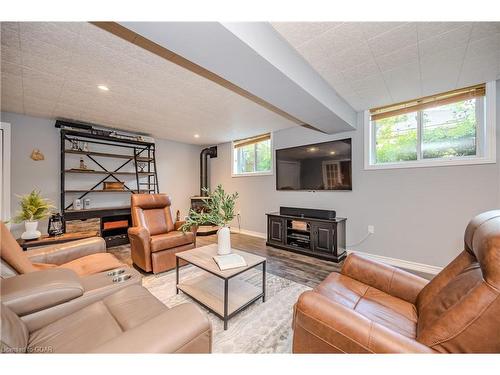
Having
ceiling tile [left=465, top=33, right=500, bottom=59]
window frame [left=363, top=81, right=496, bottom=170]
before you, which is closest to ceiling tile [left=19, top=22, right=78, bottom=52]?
ceiling tile [left=465, top=33, right=500, bottom=59]

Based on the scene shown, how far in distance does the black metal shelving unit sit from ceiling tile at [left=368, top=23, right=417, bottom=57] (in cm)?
436

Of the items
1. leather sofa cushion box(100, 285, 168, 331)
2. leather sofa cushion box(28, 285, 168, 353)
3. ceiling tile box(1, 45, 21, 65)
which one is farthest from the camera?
ceiling tile box(1, 45, 21, 65)

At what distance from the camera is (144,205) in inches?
115

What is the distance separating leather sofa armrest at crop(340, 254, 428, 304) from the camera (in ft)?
4.35

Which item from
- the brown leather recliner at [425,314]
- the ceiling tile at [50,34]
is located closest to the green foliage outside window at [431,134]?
the brown leather recliner at [425,314]

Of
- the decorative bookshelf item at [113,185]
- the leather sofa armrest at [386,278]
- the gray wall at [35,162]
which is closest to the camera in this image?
the leather sofa armrest at [386,278]

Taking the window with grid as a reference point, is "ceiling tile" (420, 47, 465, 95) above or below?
above

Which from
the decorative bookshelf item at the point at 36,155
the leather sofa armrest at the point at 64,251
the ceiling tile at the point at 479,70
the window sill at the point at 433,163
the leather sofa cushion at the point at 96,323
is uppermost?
the ceiling tile at the point at 479,70

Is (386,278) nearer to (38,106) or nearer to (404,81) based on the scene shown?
(404,81)

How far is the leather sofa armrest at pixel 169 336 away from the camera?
67cm

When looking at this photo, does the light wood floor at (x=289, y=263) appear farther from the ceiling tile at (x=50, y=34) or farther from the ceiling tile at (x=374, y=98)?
the ceiling tile at (x=50, y=34)

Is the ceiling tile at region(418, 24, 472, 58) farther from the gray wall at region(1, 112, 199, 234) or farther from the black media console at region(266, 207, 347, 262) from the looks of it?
the gray wall at region(1, 112, 199, 234)

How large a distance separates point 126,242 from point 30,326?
3.21 meters

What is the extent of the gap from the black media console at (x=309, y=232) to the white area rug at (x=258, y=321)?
3.33 feet
